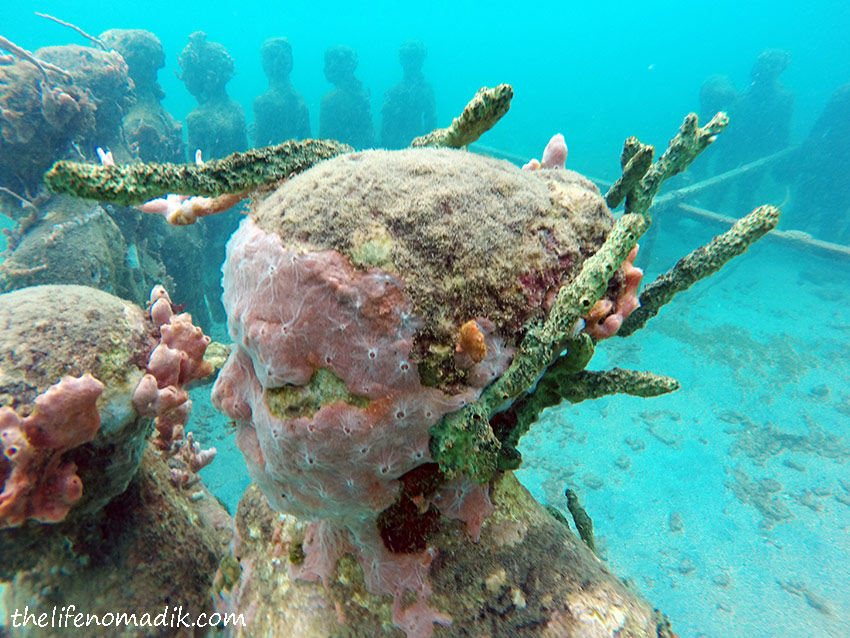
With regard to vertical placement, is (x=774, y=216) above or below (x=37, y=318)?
above

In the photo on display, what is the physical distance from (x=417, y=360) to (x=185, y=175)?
1.46m

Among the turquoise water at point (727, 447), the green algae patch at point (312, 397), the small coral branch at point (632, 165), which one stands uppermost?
the small coral branch at point (632, 165)

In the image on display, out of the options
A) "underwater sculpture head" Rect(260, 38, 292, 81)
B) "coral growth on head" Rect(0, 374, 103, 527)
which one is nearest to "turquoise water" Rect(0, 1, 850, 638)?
"underwater sculpture head" Rect(260, 38, 292, 81)

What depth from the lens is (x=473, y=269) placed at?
64.3 inches

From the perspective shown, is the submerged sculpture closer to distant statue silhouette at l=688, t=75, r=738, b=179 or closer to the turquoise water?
the turquoise water

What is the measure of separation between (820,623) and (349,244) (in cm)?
998

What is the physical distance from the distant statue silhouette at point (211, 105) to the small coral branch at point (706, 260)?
671 inches

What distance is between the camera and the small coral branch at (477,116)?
93.4 inches

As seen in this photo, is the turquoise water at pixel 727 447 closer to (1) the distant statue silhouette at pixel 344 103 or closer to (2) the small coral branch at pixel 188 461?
(2) the small coral branch at pixel 188 461

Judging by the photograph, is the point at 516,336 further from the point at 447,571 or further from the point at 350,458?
the point at 447,571

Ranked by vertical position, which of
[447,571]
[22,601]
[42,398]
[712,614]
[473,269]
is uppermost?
[473,269]

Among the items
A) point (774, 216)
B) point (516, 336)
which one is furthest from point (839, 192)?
point (516, 336)

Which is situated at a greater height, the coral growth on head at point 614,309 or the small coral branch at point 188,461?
the coral growth on head at point 614,309

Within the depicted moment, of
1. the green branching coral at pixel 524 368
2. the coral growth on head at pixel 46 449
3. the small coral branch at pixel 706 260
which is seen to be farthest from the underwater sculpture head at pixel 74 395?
the small coral branch at pixel 706 260
